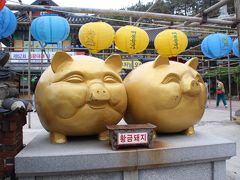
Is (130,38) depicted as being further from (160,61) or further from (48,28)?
(160,61)

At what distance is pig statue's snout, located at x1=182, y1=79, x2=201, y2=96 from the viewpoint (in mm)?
3277

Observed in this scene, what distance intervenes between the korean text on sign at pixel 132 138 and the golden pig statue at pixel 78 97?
37cm

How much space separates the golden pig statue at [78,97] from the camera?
9.64 ft

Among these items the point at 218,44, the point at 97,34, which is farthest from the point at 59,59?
the point at 218,44

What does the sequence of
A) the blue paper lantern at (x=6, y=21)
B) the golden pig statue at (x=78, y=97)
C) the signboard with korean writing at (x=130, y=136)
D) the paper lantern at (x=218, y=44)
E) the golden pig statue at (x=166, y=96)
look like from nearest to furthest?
1. the signboard with korean writing at (x=130, y=136)
2. the golden pig statue at (x=78, y=97)
3. the golden pig statue at (x=166, y=96)
4. the blue paper lantern at (x=6, y=21)
5. the paper lantern at (x=218, y=44)

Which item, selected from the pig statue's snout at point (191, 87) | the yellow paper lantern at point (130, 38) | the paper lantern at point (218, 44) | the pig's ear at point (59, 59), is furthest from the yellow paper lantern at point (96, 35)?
the pig statue's snout at point (191, 87)

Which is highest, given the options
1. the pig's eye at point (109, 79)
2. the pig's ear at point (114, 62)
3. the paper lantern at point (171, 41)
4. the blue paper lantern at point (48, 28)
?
the blue paper lantern at point (48, 28)

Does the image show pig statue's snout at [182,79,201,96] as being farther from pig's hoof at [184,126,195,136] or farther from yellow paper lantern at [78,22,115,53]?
yellow paper lantern at [78,22,115,53]

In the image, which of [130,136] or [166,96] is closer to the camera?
[130,136]

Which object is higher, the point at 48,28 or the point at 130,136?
the point at 48,28

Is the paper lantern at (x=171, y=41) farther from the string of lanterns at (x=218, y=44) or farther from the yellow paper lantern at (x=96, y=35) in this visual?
the yellow paper lantern at (x=96, y=35)

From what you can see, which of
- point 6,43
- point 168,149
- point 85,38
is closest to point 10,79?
point 168,149

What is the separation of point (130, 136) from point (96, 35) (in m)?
4.18

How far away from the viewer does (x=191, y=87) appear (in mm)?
3283
